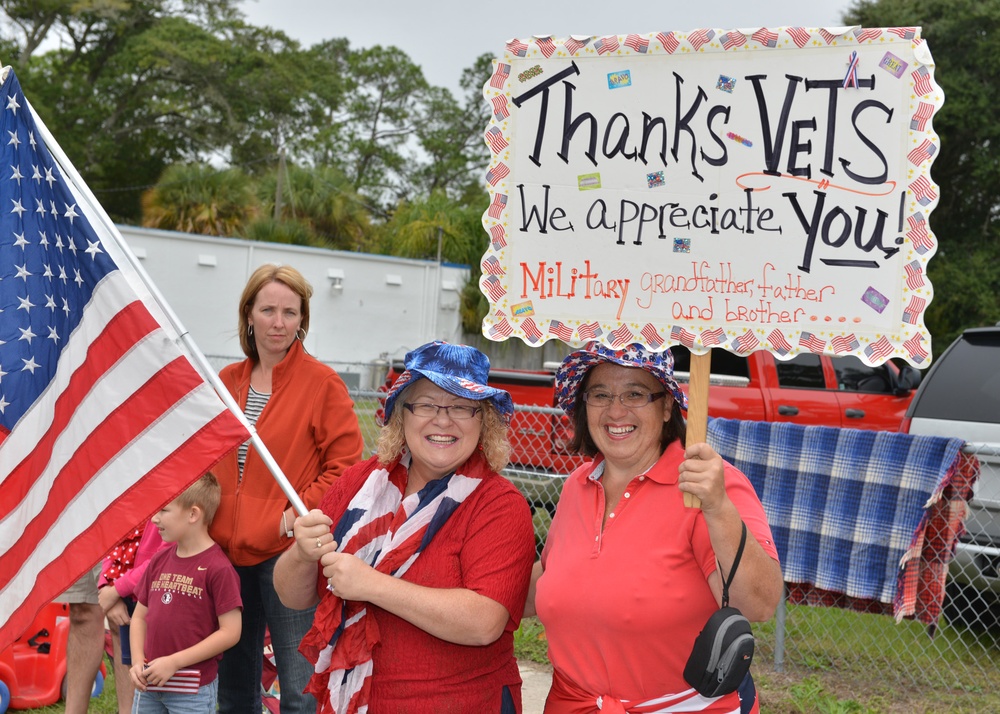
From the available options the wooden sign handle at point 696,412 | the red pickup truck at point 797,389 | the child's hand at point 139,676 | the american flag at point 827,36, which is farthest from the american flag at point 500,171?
the red pickup truck at point 797,389

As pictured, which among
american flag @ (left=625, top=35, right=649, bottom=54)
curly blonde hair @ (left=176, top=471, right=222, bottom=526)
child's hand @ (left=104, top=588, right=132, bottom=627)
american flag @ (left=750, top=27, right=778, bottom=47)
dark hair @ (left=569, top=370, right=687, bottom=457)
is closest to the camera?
american flag @ (left=750, top=27, right=778, bottom=47)

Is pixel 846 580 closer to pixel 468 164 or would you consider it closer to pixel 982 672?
pixel 982 672

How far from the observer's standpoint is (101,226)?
2900 millimetres

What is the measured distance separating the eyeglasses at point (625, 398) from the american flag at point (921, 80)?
37.5 inches

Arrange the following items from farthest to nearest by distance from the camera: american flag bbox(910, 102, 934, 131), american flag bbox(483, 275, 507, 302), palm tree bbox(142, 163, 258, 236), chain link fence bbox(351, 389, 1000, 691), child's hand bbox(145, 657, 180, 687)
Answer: palm tree bbox(142, 163, 258, 236), chain link fence bbox(351, 389, 1000, 691), child's hand bbox(145, 657, 180, 687), american flag bbox(483, 275, 507, 302), american flag bbox(910, 102, 934, 131)

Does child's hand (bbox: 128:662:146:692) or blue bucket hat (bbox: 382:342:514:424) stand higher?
blue bucket hat (bbox: 382:342:514:424)

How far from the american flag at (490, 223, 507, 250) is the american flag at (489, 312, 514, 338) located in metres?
0.19

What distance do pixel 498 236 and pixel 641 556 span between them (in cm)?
89

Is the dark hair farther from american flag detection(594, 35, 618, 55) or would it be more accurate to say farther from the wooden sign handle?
american flag detection(594, 35, 618, 55)

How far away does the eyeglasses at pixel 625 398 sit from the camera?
2.61m

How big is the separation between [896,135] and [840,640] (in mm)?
4554

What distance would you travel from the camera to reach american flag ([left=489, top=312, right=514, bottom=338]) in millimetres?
2535

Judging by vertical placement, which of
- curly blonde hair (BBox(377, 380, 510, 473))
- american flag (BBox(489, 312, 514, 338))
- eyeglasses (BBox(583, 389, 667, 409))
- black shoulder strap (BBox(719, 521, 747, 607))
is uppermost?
american flag (BBox(489, 312, 514, 338))

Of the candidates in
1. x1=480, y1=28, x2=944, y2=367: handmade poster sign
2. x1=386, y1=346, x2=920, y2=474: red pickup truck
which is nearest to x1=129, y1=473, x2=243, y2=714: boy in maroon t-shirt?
x1=480, y1=28, x2=944, y2=367: handmade poster sign
